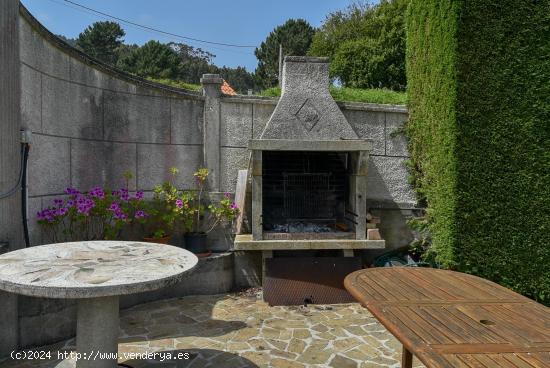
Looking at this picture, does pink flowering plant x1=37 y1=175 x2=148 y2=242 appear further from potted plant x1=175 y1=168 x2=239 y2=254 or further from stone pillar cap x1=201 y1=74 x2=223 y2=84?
stone pillar cap x1=201 y1=74 x2=223 y2=84

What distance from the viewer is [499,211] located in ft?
14.7

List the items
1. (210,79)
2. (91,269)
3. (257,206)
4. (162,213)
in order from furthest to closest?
(210,79) < (162,213) < (257,206) < (91,269)

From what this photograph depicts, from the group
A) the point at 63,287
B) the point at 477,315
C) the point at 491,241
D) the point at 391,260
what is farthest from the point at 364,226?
the point at 63,287

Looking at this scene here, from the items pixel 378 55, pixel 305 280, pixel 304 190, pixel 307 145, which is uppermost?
pixel 378 55

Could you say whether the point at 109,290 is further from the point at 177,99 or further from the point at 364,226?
the point at 177,99

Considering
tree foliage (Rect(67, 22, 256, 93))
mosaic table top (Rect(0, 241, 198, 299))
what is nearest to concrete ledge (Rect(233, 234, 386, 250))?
mosaic table top (Rect(0, 241, 198, 299))

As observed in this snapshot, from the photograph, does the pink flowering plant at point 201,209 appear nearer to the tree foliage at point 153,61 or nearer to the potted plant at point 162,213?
the potted plant at point 162,213

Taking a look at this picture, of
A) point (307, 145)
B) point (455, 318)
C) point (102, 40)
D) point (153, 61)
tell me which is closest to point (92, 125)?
point (307, 145)

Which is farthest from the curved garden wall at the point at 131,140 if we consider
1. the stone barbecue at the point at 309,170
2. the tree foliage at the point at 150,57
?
the tree foliage at the point at 150,57

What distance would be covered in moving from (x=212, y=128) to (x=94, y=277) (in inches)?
140

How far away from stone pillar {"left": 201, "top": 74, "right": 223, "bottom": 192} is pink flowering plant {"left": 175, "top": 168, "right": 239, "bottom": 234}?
150 millimetres

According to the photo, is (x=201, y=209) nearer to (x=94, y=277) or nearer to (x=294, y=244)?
(x=294, y=244)

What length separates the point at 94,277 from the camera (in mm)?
2205

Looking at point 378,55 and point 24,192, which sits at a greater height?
point 378,55
